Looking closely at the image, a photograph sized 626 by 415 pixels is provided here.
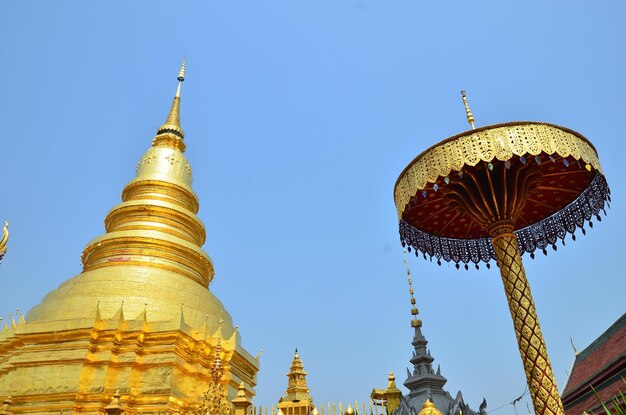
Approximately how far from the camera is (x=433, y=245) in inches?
393

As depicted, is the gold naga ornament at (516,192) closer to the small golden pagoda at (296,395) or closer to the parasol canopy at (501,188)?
the parasol canopy at (501,188)

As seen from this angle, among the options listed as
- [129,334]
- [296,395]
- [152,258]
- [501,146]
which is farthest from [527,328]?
[152,258]

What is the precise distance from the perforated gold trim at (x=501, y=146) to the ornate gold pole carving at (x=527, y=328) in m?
1.27

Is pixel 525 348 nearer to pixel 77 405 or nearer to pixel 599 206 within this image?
pixel 599 206

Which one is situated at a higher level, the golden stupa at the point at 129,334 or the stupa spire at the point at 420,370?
the golden stupa at the point at 129,334

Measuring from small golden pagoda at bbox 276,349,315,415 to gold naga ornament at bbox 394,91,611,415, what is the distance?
132 inches

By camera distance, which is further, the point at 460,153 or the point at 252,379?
the point at 252,379

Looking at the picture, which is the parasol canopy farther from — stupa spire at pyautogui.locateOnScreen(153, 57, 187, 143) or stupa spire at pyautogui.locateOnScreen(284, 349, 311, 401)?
stupa spire at pyautogui.locateOnScreen(153, 57, 187, 143)

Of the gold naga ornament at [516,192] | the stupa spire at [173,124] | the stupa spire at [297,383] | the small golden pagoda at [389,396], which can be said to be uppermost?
the stupa spire at [173,124]

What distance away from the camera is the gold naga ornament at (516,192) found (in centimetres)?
666

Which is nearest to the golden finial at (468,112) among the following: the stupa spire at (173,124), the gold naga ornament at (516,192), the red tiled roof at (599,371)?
the gold naga ornament at (516,192)

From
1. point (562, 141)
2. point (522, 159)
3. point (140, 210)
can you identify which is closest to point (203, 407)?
point (522, 159)

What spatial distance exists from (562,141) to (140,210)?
14.1 meters

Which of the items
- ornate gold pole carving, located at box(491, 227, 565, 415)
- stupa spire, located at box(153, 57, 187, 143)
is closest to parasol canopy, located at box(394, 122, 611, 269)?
ornate gold pole carving, located at box(491, 227, 565, 415)
